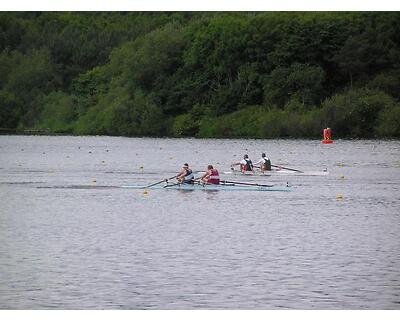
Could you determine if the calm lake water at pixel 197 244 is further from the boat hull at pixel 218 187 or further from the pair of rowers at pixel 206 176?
the pair of rowers at pixel 206 176

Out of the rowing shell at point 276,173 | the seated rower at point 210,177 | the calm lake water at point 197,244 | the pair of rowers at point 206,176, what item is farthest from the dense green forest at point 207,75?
the seated rower at point 210,177

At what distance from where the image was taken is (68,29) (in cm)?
12519

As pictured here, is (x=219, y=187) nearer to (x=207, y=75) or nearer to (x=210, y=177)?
(x=210, y=177)

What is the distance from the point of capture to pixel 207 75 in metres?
101

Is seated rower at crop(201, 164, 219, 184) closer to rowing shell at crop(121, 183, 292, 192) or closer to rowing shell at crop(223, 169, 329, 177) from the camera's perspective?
rowing shell at crop(121, 183, 292, 192)

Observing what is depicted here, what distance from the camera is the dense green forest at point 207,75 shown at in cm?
9162

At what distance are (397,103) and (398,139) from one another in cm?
390

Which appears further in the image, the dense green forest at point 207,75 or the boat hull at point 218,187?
the dense green forest at point 207,75

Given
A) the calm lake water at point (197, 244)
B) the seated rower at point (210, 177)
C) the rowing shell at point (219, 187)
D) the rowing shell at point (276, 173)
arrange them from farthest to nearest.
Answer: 1. the rowing shell at point (276, 173)
2. the rowing shell at point (219, 187)
3. the seated rower at point (210, 177)
4. the calm lake water at point (197, 244)

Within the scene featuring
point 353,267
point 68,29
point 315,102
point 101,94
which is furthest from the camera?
point 68,29

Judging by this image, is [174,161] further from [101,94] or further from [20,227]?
[101,94]

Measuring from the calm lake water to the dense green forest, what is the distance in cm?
4274

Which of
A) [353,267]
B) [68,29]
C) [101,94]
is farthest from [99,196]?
[68,29]

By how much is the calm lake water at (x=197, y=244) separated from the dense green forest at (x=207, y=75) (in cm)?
4274
